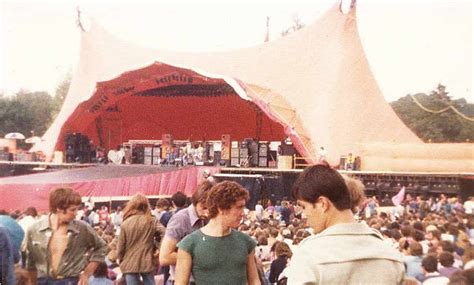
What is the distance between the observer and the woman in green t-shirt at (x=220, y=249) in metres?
2.05

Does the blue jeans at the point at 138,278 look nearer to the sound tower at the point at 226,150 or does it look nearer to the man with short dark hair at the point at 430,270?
the man with short dark hair at the point at 430,270

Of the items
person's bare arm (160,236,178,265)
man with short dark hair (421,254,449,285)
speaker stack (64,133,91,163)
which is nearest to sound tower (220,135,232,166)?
speaker stack (64,133,91,163)

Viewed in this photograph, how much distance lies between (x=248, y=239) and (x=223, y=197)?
0.19 m

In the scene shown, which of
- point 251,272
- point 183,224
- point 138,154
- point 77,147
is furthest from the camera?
point 77,147

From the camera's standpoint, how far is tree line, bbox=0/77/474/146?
343cm

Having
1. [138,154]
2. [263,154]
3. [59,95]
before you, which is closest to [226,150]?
[263,154]

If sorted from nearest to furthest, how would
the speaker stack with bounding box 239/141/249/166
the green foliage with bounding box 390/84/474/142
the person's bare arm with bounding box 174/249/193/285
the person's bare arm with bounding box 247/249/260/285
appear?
the person's bare arm with bounding box 174/249/193/285 < the person's bare arm with bounding box 247/249/260/285 < the green foliage with bounding box 390/84/474/142 < the speaker stack with bounding box 239/141/249/166

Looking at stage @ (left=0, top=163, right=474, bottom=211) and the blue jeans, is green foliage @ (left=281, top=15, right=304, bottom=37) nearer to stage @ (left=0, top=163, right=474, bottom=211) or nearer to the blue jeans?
stage @ (left=0, top=163, right=474, bottom=211)

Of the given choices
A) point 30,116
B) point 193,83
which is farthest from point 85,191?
point 193,83

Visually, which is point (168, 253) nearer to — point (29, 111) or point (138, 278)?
point (138, 278)

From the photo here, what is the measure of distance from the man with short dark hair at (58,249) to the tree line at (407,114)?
138 centimetres

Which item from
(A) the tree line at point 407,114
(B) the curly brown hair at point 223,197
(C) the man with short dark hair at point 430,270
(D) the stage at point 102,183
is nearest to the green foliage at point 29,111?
(A) the tree line at point 407,114

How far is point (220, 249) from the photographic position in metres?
2.07

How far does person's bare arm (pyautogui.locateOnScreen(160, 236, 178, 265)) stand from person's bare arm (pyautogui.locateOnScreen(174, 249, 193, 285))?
0.30m
